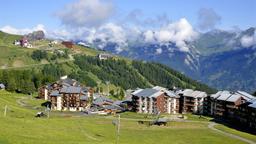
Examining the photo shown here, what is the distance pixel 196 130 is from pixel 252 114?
1485 inches

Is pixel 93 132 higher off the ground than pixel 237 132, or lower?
higher

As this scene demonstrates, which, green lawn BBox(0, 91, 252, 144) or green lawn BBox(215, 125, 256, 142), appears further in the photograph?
green lawn BBox(215, 125, 256, 142)

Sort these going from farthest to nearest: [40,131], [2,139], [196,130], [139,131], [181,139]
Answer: [196,130], [139,131], [181,139], [40,131], [2,139]

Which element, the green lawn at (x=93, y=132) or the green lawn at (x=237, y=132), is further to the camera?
the green lawn at (x=237, y=132)

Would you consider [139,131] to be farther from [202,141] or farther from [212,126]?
[212,126]

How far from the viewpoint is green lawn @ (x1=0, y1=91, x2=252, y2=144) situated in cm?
9762

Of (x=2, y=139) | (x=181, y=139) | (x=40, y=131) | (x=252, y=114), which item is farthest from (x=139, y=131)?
(x=2, y=139)

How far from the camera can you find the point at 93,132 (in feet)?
440

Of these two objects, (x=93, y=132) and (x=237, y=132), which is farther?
(x=237, y=132)

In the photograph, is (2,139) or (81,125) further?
(81,125)

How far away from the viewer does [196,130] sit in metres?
169

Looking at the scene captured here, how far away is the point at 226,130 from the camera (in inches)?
6914

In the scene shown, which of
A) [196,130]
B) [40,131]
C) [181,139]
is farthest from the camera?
[196,130]

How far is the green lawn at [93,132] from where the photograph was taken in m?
97.6
